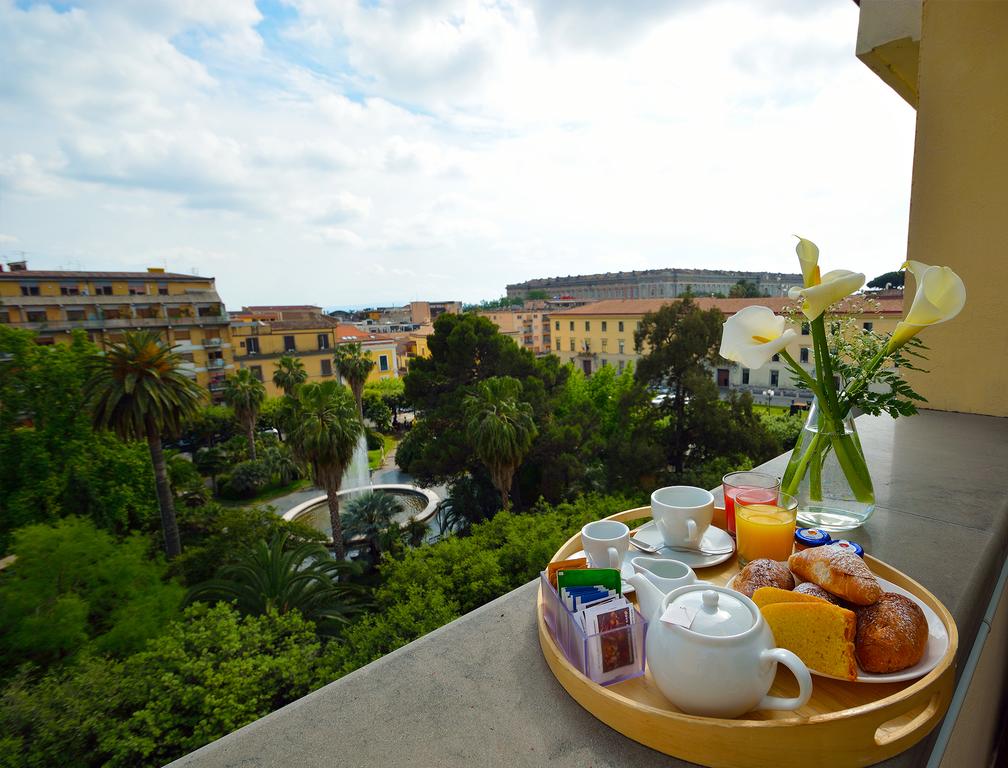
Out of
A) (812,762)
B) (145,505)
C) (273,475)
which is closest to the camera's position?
(812,762)

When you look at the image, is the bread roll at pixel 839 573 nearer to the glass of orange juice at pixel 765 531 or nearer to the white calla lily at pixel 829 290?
the glass of orange juice at pixel 765 531

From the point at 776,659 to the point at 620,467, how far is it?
1212 cm

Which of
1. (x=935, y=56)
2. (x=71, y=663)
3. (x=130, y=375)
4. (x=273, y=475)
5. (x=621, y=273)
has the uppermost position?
(x=621, y=273)

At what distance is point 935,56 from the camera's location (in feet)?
7.63

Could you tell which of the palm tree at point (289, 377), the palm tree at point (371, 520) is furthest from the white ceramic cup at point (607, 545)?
the palm tree at point (289, 377)

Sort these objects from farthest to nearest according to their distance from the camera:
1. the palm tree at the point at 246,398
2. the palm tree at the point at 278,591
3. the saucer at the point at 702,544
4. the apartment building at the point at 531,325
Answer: the apartment building at the point at 531,325, the palm tree at the point at 246,398, the palm tree at the point at 278,591, the saucer at the point at 702,544

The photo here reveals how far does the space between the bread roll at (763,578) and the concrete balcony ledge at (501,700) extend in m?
0.25

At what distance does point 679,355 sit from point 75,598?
515 inches

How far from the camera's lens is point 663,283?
5981 centimetres

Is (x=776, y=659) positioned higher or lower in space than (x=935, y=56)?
lower

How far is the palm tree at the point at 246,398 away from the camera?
18203 mm

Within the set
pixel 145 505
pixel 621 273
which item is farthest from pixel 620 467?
pixel 621 273

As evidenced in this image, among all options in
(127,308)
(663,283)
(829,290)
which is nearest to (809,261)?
(829,290)

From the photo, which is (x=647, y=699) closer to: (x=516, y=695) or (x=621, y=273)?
(x=516, y=695)
